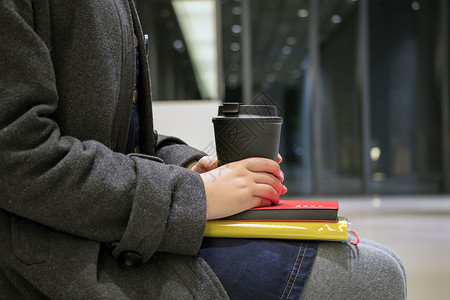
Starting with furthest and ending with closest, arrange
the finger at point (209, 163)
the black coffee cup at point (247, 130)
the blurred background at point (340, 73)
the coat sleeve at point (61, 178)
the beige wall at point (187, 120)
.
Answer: the blurred background at point (340, 73), the beige wall at point (187, 120), the finger at point (209, 163), the black coffee cup at point (247, 130), the coat sleeve at point (61, 178)

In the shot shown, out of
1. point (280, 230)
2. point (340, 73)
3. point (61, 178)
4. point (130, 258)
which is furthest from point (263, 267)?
point (340, 73)

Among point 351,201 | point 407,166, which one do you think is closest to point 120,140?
point 351,201

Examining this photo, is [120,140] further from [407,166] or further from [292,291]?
[407,166]

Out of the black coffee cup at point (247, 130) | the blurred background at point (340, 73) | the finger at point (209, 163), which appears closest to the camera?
the black coffee cup at point (247, 130)

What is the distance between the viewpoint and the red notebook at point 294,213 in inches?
A: 21.9

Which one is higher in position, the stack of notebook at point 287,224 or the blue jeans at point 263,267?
the stack of notebook at point 287,224

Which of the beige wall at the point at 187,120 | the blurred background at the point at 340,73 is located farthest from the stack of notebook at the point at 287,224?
the blurred background at the point at 340,73

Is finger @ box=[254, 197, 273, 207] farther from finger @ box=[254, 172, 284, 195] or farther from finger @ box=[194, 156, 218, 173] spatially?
finger @ box=[194, 156, 218, 173]

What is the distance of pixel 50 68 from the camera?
50 cm

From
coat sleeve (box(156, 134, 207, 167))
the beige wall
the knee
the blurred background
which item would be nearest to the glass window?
the blurred background

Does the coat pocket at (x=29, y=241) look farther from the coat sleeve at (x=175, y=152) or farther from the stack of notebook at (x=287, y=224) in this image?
the coat sleeve at (x=175, y=152)

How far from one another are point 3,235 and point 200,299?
Answer: 255mm

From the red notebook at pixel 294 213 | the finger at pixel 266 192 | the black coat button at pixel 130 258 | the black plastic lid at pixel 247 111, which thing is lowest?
the black coat button at pixel 130 258

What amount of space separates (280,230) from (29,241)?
32cm
